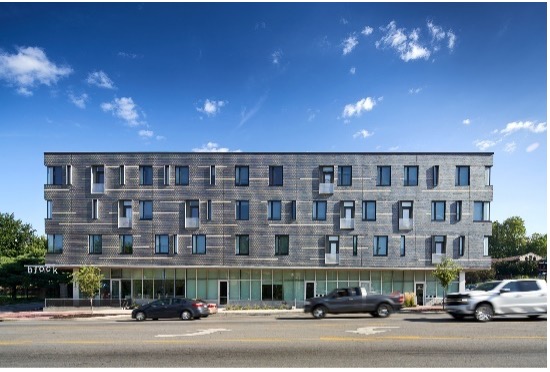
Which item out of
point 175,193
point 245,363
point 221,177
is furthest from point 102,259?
point 245,363

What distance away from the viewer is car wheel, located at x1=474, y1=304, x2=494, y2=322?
17297 millimetres

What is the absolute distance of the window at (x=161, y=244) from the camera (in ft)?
117

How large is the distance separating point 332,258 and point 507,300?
18.7 meters

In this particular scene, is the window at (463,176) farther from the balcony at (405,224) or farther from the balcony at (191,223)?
the balcony at (191,223)

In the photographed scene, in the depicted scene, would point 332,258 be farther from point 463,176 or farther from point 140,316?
point 140,316

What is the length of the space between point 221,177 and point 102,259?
12.1m

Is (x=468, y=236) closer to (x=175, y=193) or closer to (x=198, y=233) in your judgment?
(x=198, y=233)

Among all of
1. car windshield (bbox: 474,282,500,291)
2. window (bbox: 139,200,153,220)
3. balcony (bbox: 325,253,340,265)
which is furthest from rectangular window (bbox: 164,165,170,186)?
car windshield (bbox: 474,282,500,291)

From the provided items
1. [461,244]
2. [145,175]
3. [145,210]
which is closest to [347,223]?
[461,244]

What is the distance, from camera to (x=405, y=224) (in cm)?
3544

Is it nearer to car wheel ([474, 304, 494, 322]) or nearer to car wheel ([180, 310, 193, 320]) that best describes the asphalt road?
car wheel ([474, 304, 494, 322])

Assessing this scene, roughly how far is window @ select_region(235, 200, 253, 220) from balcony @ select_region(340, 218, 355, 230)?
26.5 feet

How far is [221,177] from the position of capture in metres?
36.0

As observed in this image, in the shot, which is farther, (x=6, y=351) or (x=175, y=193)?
(x=175, y=193)
